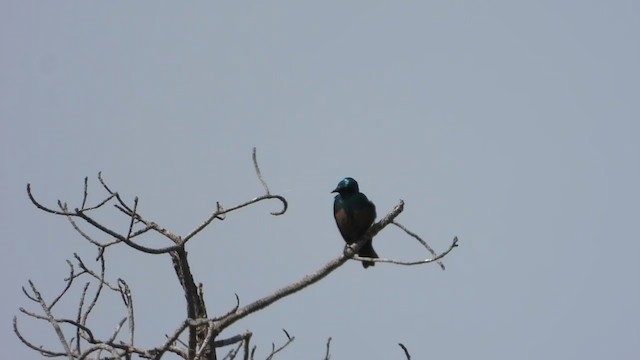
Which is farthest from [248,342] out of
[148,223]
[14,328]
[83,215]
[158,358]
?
[14,328]

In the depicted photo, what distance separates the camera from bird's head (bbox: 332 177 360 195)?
7449 millimetres

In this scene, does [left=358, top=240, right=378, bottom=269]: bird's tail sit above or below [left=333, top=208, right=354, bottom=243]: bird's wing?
below

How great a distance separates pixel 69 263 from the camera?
199 inches

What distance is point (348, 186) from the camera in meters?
7.45

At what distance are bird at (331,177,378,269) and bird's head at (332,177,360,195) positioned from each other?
2 cm

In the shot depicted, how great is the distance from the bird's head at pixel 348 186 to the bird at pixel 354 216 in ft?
0.06

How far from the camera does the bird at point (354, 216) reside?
700 cm

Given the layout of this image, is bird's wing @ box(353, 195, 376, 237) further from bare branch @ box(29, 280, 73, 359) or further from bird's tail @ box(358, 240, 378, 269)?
bare branch @ box(29, 280, 73, 359)

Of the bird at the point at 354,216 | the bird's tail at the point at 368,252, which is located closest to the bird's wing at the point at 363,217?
the bird at the point at 354,216

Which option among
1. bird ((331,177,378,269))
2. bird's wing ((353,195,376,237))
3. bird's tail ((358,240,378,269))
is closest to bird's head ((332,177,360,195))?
bird ((331,177,378,269))

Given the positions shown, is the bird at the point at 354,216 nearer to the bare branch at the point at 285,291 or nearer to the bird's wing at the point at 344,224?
the bird's wing at the point at 344,224

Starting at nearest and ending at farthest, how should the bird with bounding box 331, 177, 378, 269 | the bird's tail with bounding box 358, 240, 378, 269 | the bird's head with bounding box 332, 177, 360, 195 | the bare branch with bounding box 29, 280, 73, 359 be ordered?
the bare branch with bounding box 29, 280, 73, 359
the bird's tail with bounding box 358, 240, 378, 269
the bird with bounding box 331, 177, 378, 269
the bird's head with bounding box 332, 177, 360, 195

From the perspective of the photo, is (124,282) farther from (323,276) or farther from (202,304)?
(323,276)

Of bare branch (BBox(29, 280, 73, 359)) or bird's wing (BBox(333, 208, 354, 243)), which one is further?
bird's wing (BBox(333, 208, 354, 243))
